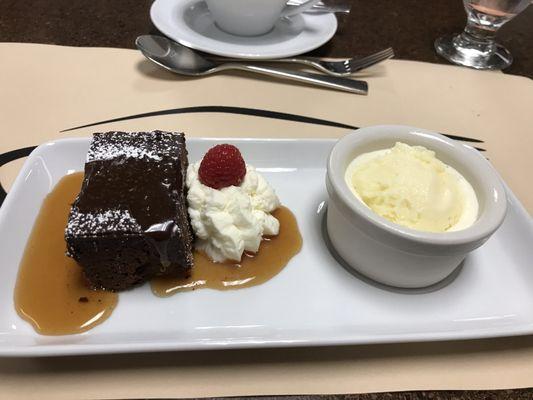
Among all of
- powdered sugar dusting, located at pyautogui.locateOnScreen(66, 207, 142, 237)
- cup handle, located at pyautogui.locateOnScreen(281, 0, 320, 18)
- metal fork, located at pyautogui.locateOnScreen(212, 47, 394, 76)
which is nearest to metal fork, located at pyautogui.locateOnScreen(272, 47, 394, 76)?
metal fork, located at pyautogui.locateOnScreen(212, 47, 394, 76)

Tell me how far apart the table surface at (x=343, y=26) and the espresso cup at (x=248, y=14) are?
0.86ft

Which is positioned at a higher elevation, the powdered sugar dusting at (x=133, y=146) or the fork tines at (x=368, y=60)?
the powdered sugar dusting at (x=133, y=146)

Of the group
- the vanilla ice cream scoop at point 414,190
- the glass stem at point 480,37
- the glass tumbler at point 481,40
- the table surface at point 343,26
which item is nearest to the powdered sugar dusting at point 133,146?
the vanilla ice cream scoop at point 414,190

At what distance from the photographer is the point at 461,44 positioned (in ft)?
Result: 7.35

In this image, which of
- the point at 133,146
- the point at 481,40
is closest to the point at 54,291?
the point at 133,146

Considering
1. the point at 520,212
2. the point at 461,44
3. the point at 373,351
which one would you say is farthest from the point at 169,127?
the point at 461,44

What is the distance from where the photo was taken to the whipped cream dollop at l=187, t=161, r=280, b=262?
1.18 metres

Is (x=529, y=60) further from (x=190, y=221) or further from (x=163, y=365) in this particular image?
(x=163, y=365)

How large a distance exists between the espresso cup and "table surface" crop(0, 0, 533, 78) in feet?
0.87

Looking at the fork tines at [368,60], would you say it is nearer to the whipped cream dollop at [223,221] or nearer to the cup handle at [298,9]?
the cup handle at [298,9]

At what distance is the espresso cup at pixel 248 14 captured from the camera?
193 centimetres

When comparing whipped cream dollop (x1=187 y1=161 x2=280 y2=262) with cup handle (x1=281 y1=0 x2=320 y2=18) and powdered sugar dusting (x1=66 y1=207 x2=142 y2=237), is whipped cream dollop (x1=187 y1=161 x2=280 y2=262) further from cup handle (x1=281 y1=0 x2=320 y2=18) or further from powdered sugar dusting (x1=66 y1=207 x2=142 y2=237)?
cup handle (x1=281 y1=0 x2=320 y2=18)

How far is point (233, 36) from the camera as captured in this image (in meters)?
2.07

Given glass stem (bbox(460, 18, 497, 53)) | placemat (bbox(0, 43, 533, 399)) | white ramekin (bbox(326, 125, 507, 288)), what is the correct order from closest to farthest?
placemat (bbox(0, 43, 533, 399)), white ramekin (bbox(326, 125, 507, 288)), glass stem (bbox(460, 18, 497, 53))
